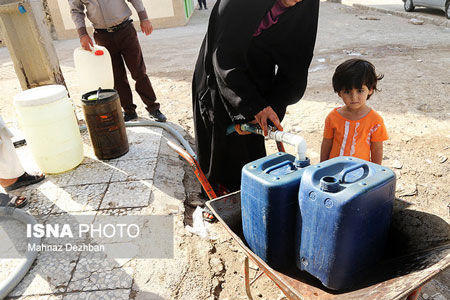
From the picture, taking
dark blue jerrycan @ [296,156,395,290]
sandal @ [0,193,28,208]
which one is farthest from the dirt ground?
sandal @ [0,193,28,208]

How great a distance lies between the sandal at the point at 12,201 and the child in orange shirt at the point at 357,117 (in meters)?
2.63

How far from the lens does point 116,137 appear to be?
Answer: 11.8 feet

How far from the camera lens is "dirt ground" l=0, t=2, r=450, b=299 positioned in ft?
7.69

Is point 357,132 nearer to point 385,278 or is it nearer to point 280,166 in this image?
point 280,166

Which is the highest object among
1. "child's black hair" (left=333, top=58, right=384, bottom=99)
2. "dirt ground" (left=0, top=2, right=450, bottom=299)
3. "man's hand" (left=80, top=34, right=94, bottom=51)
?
"man's hand" (left=80, top=34, right=94, bottom=51)

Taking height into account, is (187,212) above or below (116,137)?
below

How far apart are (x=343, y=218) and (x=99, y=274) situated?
5.84 ft

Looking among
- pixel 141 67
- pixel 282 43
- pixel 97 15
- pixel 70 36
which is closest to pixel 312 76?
pixel 141 67

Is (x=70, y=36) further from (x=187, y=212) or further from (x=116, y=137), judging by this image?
(x=187, y=212)

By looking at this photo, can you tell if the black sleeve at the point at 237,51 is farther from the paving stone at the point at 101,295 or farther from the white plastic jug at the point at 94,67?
the white plastic jug at the point at 94,67

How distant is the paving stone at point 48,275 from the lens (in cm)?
220

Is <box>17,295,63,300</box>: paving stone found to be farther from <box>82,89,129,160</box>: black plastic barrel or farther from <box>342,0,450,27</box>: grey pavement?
<box>342,0,450,27</box>: grey pavement

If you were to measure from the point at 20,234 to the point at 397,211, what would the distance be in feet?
8.87

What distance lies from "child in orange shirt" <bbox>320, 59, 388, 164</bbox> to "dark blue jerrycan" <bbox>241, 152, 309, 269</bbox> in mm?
819
